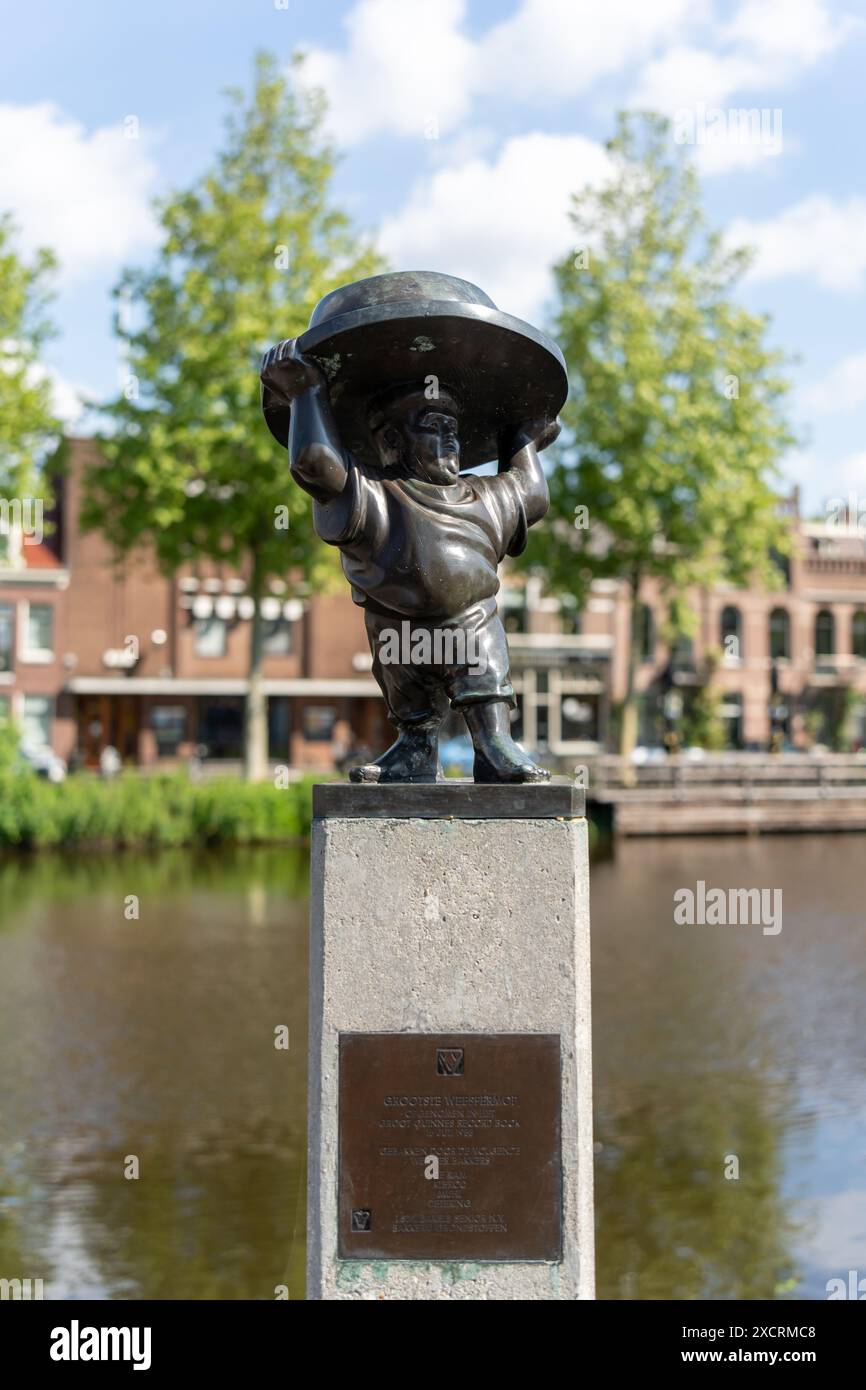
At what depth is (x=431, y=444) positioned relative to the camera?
14.9ft

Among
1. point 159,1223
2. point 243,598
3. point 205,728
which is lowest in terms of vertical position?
point 159,1223

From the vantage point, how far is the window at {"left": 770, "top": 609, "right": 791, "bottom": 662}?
50.1 meters

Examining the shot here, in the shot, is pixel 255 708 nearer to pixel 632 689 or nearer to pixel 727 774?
pixel 632 689

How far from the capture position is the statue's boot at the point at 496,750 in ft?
14.6

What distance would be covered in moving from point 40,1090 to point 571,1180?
6.67 meters

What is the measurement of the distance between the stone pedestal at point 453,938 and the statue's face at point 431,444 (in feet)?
3.71

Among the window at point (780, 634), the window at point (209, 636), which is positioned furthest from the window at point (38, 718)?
the window at point (780, 634)

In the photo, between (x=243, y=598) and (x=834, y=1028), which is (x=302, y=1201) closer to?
(x=834, y=1028)

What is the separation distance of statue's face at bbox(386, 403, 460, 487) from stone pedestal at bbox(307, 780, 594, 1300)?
1.13m

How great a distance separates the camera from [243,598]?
45000 mm

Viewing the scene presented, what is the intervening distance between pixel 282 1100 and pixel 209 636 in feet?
119

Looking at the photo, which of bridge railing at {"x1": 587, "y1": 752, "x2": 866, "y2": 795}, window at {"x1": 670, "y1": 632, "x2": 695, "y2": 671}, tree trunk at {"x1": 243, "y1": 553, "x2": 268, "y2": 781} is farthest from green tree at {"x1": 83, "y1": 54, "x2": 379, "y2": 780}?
window at {"x1": 670, "y1": 632, "x2": 695, "y2": 671}

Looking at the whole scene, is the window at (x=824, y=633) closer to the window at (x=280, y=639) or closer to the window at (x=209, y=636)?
the window at (x=280, y=639)
